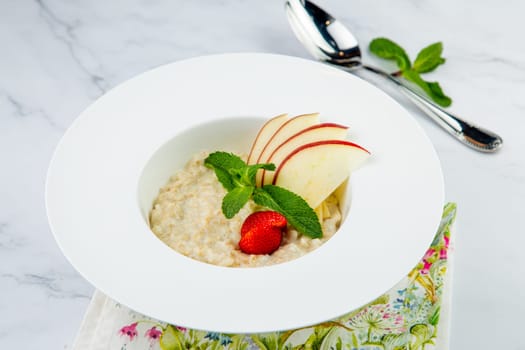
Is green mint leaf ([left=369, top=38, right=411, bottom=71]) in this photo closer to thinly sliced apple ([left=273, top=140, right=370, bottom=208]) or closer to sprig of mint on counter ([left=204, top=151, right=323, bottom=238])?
thinly sliced apple ([left=273, top=140, right=370, bottom=208])

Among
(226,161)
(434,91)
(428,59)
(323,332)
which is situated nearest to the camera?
(323,332)

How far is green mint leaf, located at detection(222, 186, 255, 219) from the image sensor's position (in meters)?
1.98

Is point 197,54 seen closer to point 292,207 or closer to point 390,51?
point 390,51

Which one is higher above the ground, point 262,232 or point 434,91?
point 434,91

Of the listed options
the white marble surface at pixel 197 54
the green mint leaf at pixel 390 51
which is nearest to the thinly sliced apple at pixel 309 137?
the white marble surface at pixel 197 54

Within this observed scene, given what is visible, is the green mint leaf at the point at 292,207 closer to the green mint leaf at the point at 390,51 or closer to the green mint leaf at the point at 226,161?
the green mint leaf at the point at 226,161

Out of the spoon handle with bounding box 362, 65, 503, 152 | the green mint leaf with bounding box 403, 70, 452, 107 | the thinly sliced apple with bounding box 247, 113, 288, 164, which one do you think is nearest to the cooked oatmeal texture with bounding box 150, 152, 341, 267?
the thinly sliced apple with bounding box 247, 113, 288, 164

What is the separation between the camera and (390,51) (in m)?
2.97

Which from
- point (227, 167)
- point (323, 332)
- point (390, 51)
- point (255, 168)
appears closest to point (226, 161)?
point (227, 167)

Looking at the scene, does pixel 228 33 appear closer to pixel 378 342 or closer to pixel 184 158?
pixel 184 158

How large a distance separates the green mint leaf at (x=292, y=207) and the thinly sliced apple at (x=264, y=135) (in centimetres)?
16

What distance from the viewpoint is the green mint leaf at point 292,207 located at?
1.98m

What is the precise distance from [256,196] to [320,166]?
0.21 meters

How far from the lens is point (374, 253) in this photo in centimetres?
180
